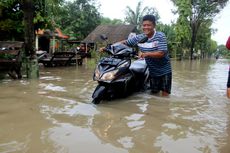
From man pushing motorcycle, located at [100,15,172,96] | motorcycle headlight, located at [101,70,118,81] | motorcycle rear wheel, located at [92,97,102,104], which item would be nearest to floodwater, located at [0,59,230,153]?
motorcycle rear wheel, located at [92,97,102,104]

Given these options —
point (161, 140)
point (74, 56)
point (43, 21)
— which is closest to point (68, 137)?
point (161, 140)

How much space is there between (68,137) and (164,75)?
3015 mm

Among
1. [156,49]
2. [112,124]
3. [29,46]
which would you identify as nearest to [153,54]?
[156,49]

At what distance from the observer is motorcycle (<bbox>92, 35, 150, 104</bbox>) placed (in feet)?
17.5

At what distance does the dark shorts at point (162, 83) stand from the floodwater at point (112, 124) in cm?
18

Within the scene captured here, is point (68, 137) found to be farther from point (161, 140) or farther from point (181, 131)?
point (181, 131)

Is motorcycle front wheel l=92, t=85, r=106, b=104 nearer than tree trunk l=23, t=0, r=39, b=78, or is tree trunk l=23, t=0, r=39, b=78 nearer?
motorcycle front wheel l=92, t=85, r=106, b=104

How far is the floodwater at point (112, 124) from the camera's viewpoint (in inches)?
130

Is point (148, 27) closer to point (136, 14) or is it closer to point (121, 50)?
point (121, 50)

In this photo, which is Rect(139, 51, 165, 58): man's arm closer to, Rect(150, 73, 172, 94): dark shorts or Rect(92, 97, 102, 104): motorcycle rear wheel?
Rect(150, 73, 172, 94): dark shorts

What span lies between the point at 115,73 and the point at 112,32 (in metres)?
34.7

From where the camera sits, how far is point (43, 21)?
16203 mm

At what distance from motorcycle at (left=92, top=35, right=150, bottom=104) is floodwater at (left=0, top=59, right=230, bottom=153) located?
19 centimetres

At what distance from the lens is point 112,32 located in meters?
39.6
